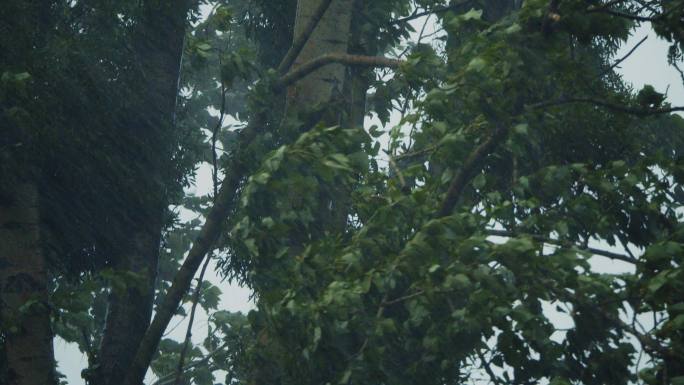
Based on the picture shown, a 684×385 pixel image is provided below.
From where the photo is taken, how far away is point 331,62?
9.03 m

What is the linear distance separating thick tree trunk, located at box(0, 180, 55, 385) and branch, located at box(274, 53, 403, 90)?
2.71 meters

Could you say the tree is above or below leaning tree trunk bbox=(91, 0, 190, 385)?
below

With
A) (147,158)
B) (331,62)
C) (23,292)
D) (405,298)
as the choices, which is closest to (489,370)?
(405,298)

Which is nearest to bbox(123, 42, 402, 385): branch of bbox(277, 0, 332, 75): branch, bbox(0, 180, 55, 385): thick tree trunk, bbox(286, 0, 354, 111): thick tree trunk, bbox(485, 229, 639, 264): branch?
bbox(286, 0, 354, 111): thick tree trunk

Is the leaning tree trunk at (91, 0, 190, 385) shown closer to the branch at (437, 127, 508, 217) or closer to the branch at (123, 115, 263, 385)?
the branch at (123, 115, 263, 385)

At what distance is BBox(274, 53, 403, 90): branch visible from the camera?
8828 millimetres

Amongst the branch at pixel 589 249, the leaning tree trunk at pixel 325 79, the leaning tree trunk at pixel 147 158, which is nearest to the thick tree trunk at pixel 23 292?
the leaning tree trunk at pixel 147 158

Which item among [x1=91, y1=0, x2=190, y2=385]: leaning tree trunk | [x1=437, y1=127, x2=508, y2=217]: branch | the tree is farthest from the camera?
[x1=91, y1=0, x2=190, y2=385]: leaning tree trunk

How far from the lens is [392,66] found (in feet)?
28.9

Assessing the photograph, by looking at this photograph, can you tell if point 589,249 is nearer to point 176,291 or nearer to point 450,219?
point 450,219

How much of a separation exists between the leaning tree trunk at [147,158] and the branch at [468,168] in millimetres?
3728

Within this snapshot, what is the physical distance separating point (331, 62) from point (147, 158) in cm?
305

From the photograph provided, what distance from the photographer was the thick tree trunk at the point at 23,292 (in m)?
8.73

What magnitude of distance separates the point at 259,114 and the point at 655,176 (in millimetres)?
3921
